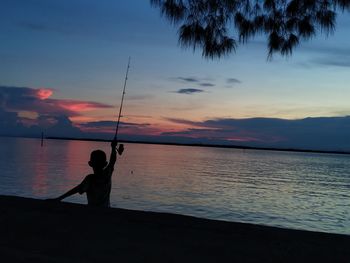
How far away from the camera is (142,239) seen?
6.06 metres

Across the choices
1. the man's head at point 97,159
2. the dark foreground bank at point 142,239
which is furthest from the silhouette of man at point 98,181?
the dark foreground bank at point 142,239

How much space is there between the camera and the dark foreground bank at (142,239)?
209 inches

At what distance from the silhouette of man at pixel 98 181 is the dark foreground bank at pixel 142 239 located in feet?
0.77

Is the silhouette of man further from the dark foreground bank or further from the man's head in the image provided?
the dark foreground bank

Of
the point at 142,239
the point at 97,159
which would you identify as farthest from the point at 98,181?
the point at 142,239

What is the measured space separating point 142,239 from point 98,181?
5.43 feet

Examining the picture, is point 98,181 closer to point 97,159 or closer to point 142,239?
point 97,159

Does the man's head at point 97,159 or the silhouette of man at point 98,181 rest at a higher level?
the man's head at point 97,159

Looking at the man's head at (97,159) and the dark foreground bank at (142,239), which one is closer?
the dark foreground bank at (142,239)

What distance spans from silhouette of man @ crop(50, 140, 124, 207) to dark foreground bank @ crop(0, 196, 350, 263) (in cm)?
23

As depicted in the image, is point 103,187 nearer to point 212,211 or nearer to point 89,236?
point 89,236

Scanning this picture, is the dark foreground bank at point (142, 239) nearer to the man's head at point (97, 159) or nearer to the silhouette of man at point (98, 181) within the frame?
the silhouette of man at point (98, 181)

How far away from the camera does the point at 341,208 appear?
3011 cm

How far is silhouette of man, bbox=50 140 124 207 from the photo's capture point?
7.24 meters
